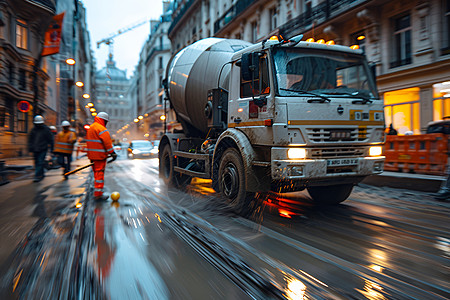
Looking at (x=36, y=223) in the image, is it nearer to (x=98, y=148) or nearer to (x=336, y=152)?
(x=98, y=148)

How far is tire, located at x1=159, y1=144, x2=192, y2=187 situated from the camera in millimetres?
8766

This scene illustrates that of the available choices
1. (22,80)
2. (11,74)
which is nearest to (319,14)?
(11,74)

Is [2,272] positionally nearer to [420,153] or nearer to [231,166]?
[231,166]

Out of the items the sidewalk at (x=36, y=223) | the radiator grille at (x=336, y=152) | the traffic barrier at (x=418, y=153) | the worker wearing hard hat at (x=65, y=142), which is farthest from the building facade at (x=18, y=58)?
the radiator grille at (x=336, y=152)

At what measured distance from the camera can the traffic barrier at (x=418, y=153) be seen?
820 cm

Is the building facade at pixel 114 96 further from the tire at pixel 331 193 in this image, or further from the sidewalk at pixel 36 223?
the tire at pixel 331 193

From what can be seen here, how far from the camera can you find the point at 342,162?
16.3ft

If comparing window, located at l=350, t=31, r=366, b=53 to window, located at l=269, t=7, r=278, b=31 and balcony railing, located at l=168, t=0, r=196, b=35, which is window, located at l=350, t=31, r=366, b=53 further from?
balcony railing, located at l=168, t=0, r=196, b=35

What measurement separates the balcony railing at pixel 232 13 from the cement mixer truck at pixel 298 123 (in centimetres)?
2046

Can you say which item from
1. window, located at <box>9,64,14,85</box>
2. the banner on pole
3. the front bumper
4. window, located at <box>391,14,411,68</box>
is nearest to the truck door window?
the front bumper

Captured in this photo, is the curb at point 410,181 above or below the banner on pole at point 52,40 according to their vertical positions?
below

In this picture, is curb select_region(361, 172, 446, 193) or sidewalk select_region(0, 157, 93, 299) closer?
sidewalk select_region(0, 157, 93, 299)

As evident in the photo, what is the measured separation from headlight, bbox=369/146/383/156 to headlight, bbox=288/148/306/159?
126 centimetres

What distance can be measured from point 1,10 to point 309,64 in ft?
68.9
